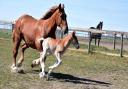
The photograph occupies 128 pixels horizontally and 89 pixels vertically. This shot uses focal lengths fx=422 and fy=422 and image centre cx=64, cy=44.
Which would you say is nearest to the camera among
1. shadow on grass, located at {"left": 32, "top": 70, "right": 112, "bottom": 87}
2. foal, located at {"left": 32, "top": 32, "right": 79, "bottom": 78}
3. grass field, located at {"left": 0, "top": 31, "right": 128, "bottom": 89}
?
grass field, located at {"left": 0, "top": 31, "right": 128, "bottom": 89}

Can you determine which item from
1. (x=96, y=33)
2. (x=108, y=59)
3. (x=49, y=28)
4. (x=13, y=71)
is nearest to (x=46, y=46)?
(x=49, y=28)

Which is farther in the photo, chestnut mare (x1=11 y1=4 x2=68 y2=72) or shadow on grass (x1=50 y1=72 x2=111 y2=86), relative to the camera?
chestnut mare (x1=11 y1=4 x2=68 y2=72)

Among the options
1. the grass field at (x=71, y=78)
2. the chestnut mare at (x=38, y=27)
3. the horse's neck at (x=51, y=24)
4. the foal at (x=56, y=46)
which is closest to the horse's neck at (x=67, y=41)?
the foal at (x=56, y=46)

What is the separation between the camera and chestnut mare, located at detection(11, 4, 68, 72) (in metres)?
11.7

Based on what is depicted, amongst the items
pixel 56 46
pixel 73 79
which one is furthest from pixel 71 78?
pixel 56 46

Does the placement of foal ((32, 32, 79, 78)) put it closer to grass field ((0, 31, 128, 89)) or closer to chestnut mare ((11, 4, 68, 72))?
chestnut mare ((11, 4, 68, 72))

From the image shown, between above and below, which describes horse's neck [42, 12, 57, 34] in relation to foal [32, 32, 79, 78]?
above

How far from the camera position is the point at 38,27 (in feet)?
39.7

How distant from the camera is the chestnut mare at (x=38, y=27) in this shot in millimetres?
11719

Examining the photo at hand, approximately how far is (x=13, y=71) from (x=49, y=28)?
1695 mm

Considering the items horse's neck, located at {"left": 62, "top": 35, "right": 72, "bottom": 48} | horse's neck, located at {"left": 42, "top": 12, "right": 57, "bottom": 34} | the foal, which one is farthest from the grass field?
horse's neck, located at {"left": 42, "top": 12, "right": 57, "bottom": 34}

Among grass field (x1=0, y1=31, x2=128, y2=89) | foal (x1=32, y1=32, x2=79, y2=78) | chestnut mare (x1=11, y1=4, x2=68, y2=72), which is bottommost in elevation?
grass field (x1=0, y1=31, x2=128, y2=89)

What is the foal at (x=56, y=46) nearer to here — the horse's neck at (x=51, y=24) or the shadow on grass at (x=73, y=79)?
the horse's neck at (x=51, y=24)

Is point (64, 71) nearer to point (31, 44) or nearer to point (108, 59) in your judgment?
point (31, 44)
